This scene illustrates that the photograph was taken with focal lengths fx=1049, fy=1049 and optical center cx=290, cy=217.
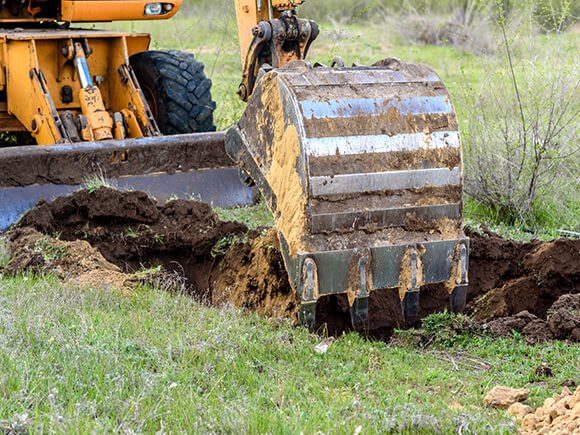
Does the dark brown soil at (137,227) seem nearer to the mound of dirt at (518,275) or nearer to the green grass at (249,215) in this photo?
the green grass at (249,215)

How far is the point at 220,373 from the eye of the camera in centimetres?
509

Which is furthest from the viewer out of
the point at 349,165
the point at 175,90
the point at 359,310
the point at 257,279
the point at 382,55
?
the point at 382,55

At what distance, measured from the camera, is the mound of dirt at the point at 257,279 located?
6.45 metres

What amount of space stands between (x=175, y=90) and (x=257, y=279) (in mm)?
4008

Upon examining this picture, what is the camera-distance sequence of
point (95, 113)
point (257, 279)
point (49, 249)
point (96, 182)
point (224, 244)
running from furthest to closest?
point (95, 113), point (96, 182), point (224, 244), point (49, 249), point (257, 279)

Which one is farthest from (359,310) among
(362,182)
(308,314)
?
(362,182)

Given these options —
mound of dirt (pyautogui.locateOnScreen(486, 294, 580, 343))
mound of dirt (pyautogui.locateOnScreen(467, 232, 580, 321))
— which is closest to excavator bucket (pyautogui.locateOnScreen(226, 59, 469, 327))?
mound of dirt (pyautogui.locateOnScreen(486, 294, 580, 343))

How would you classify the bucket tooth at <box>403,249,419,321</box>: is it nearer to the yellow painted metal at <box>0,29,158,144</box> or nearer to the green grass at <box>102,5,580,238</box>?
the green grass at <box>102,5,580,238</box>

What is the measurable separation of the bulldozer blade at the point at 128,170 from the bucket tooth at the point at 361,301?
11.4ft

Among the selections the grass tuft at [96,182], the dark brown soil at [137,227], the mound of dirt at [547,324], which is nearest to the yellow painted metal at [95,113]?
the grass tuft at [96,182]

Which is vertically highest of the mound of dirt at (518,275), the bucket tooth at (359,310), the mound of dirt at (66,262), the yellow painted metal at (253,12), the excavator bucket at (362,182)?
the yellow painted metal at (253,12)

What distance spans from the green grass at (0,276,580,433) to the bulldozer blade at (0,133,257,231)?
2.47 metres

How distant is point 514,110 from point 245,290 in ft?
12.9

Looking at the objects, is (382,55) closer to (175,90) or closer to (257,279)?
(175,90)
